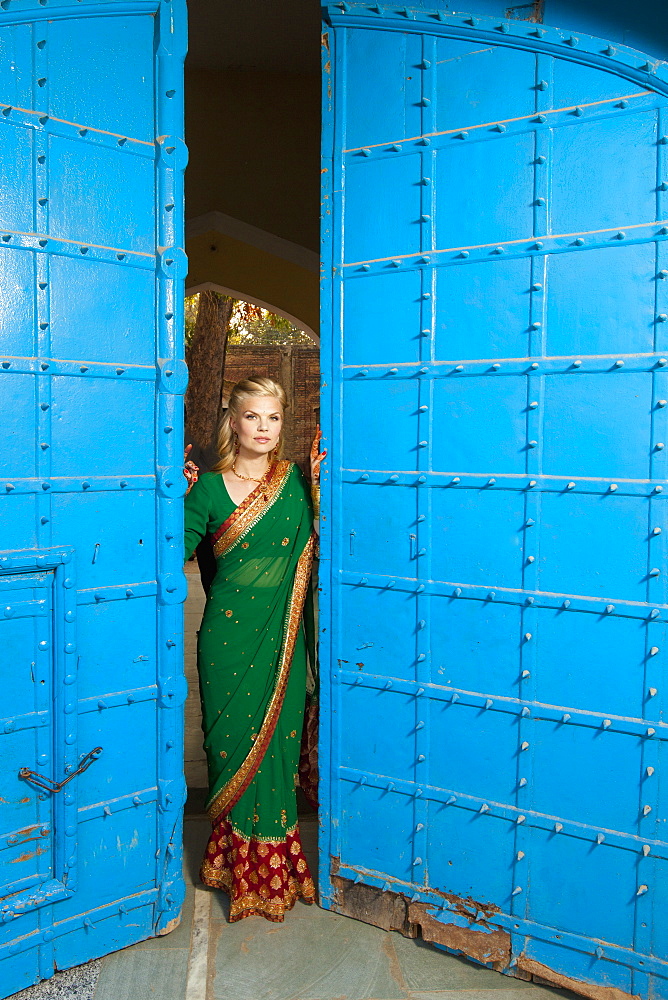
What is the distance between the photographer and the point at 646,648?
2.26 metres

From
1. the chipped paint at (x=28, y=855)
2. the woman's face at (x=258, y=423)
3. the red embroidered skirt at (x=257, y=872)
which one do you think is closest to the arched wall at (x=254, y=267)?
the woman's face at (x=258, y=423)

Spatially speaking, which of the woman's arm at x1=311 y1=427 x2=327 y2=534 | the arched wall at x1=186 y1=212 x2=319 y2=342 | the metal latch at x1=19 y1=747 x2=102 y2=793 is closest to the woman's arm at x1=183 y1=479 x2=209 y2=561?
the woman's arm at x1=311 y1=427 x2=327 y2=534

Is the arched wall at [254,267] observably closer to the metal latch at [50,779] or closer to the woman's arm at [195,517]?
the woman's arm at [195,517]

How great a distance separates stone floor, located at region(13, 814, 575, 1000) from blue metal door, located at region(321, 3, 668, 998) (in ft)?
0.28

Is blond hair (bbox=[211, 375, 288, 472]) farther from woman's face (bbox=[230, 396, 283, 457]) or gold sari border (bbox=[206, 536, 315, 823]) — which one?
gold sari border (bbox=[206, 536, 315, 823])

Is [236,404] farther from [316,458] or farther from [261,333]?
[261,333]

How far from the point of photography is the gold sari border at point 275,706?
2875 mm

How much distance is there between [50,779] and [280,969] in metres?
0.99

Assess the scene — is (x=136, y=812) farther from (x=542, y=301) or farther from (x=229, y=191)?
(x=229, y=191)

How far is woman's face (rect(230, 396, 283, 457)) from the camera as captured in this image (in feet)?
9.26

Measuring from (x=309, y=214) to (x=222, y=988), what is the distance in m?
5.76

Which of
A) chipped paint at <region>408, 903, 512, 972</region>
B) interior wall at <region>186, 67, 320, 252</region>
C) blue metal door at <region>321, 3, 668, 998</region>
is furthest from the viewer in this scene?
interior wall at <region>186, 67, 320, 252</region>

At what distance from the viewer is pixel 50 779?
7.91ft

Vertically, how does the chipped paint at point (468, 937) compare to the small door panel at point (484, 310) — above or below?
below
